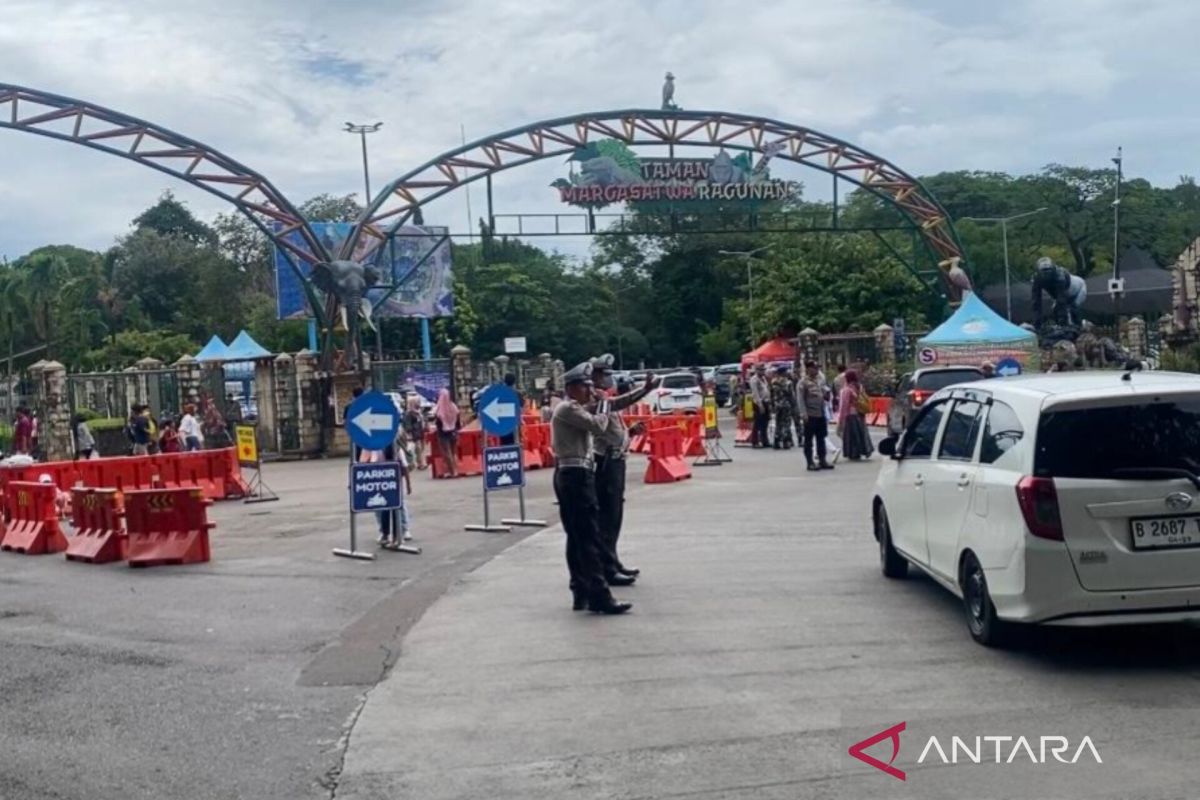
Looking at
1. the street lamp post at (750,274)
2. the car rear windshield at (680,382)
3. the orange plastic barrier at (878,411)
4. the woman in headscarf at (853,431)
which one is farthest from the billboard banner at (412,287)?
the woman in headscarf at (853,431)

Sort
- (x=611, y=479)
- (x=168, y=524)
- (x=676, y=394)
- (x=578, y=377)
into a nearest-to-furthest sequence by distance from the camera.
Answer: (x=578, y=377)
(x=611, y=479)
(x=168, y=524)
(x=676, y=394)

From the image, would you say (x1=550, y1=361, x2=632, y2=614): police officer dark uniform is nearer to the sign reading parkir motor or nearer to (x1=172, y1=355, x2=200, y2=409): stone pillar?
the sign reading parkir motor

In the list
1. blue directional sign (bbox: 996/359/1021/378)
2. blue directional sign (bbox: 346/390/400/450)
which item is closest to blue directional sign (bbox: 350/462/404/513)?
blue directional sign (bbox: 346/390/400/450)

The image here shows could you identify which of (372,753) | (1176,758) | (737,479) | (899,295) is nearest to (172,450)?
(737,479)

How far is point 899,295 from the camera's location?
57219 mm

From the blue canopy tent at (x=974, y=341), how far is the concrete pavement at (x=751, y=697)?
2299 cm

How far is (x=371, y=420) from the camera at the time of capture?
14.2m

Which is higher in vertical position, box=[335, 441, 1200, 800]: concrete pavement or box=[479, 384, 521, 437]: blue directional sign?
box=[479, 384, 521, 437]: blue directional sign

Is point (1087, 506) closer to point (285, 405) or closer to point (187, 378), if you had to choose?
point (285, 405)

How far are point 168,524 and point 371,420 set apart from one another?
233cm

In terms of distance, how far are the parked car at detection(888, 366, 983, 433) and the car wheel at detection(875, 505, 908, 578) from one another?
37.9ft

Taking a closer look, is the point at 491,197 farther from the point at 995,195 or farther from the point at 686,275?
the point at 995,195

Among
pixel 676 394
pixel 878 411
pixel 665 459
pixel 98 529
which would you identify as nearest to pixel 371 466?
pixel 98 529

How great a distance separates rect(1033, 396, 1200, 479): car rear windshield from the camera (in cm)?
774
